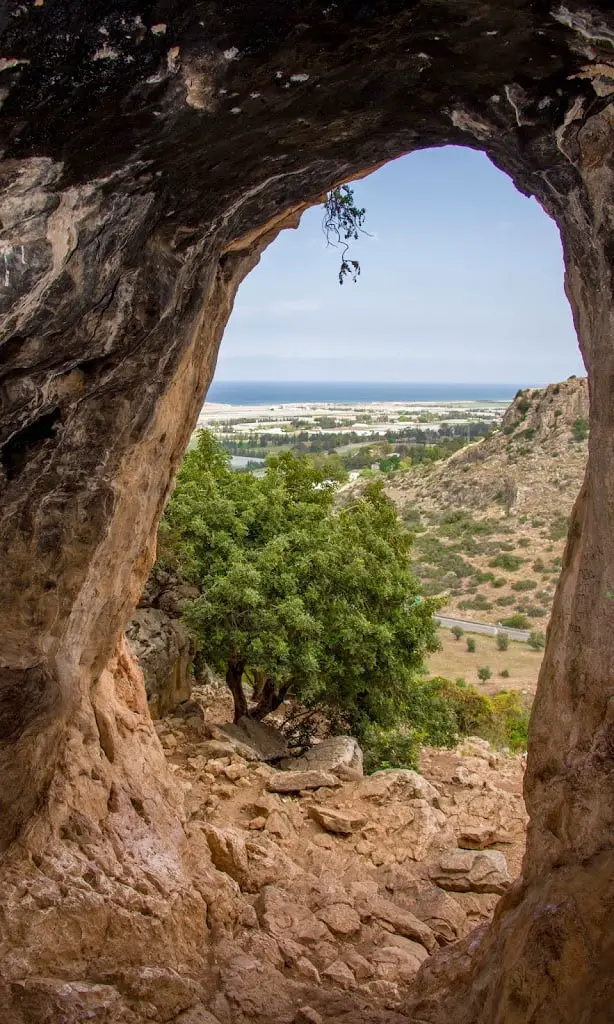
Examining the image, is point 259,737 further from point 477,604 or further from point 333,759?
point 477,604

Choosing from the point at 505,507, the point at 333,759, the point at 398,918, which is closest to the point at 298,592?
the point at 333,759

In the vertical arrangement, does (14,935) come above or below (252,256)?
below

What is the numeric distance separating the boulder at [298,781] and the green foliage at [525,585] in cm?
3231

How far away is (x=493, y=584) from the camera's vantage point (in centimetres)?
4197

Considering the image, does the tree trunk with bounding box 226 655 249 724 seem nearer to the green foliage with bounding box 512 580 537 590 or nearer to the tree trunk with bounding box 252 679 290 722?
the tree trunk with bounding box 252 679 290 722

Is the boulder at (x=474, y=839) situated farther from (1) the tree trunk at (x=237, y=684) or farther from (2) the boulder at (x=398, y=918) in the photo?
(1) the tree trunk at (x=237, y=684)

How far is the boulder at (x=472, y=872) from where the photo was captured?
27.9 ft

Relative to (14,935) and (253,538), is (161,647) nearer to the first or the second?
(253,538)

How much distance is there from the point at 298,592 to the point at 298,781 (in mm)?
3520

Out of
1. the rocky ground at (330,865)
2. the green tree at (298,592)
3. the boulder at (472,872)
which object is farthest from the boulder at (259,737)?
the boulder at (472,872)

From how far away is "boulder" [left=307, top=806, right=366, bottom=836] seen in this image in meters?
9.38

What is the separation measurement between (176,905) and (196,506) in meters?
7.91

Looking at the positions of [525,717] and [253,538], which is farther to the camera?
[525,717]

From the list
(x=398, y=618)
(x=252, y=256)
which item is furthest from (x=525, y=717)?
(x=252, y=256)
